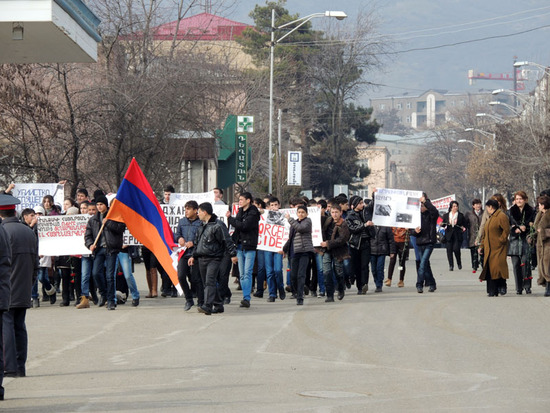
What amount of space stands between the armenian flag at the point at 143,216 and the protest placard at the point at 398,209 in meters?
5.00

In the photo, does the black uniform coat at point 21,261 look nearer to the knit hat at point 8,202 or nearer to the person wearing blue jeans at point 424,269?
the knit hat at point 8,202

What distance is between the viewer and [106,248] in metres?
17.7

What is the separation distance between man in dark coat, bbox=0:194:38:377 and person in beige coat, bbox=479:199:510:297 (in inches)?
405

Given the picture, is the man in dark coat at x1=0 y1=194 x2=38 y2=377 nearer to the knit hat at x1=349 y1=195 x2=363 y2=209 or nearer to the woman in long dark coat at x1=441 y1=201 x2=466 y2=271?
the knit hat at x1=349 y1=195 x2=363 y2=209

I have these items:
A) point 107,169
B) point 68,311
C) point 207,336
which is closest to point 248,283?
point 68,311

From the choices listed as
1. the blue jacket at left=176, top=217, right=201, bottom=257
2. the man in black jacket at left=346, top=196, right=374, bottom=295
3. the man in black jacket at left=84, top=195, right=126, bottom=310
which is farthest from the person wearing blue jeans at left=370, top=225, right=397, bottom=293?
the man in black jacket at left=84, top=195, right=126, bottom=310

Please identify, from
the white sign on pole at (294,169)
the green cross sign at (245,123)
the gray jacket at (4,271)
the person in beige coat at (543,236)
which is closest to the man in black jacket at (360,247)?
the person in beige coat at (543,236)

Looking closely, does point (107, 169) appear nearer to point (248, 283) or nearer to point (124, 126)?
point (124, 126)

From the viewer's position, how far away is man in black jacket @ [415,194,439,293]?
20656 millimetres

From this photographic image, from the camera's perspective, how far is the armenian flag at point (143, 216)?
58.1 feet

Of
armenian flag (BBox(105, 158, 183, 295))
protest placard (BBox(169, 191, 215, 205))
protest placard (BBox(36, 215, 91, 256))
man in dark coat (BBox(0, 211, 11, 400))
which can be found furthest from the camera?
protest placard (BBox(169, 191, 215, 205))

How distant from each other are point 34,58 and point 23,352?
22.9 feet

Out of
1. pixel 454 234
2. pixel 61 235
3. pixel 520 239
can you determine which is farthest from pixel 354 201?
pixel 454 234

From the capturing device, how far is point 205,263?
54.2ft
